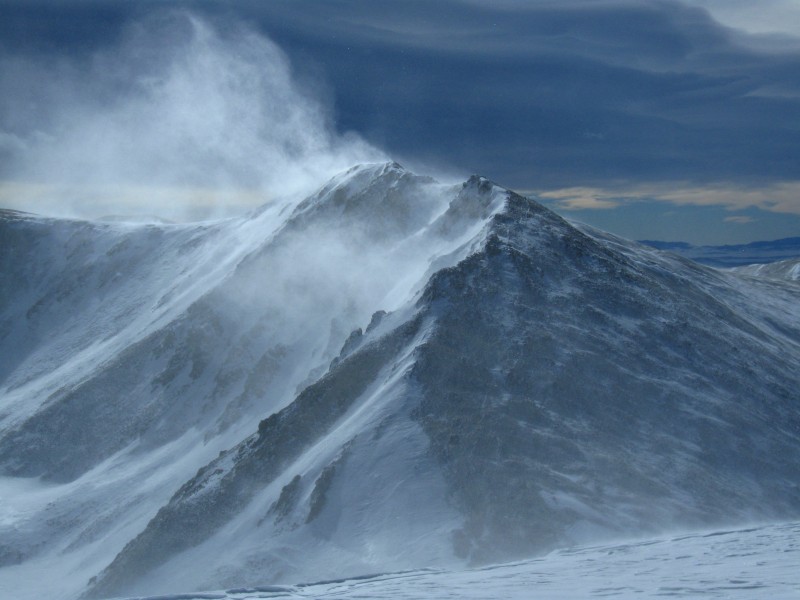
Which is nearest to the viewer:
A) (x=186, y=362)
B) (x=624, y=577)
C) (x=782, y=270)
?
(x=624, y=577)

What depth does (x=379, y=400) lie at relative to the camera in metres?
43.5

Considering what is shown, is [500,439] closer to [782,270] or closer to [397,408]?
[397,408]

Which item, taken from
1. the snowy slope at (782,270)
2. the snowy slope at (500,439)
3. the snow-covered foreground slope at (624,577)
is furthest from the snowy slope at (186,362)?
the snowy slope at (782,270)

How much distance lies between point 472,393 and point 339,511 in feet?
30.2

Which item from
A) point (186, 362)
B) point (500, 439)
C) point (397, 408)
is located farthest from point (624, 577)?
point (186, 362)

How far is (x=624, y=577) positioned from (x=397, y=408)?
18.8 metres

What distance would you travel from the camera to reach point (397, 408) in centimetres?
4219

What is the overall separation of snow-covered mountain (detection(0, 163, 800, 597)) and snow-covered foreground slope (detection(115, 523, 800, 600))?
4.66 m

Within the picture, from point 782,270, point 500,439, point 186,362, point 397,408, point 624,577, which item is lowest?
point 624,577

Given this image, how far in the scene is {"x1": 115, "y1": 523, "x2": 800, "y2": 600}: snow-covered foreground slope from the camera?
71.7 feet

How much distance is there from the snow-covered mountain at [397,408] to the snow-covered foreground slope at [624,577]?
466cm

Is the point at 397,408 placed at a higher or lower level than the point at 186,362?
lower

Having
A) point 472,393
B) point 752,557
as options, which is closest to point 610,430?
point 472,393

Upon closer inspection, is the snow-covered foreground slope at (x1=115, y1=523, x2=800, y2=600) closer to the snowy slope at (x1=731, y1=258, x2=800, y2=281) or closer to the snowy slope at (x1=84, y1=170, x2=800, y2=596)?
the snowy slope at (x1=84, y1=170, x2=800, y2=596)
